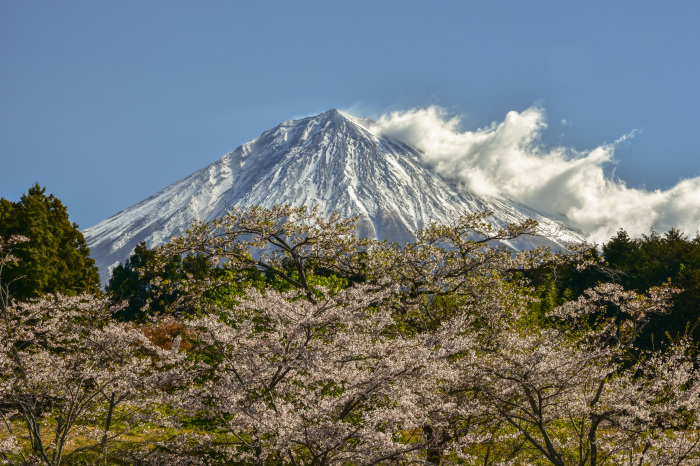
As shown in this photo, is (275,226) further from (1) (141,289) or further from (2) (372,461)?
(1) (141,289)

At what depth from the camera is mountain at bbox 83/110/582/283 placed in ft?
437

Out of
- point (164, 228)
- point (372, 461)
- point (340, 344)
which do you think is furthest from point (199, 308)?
point (164, 228)

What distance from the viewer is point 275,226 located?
9789 mm

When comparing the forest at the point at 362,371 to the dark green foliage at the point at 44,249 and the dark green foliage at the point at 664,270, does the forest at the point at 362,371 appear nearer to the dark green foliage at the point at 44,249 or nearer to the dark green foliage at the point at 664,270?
the dark green foliage at the point at 44,249

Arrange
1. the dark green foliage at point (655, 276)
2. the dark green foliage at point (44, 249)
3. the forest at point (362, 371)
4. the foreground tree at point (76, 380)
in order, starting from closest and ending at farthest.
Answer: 1. the forest at point (362, 371)
2. the foreground tree at point (76, 380)
3. the dark green foliage at point (44, 249)
4. the dark green foliage at point (655, 276)

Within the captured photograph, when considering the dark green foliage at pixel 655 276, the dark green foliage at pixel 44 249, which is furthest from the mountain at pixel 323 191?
the dark green foliage at pixel 44 249

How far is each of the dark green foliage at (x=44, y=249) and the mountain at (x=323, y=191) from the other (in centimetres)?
9387

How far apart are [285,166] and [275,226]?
140 metres

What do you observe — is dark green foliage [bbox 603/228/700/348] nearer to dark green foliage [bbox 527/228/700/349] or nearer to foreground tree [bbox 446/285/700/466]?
dark green foliage [bbox 527/228/700/349]

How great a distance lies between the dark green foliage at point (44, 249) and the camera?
67.7ft

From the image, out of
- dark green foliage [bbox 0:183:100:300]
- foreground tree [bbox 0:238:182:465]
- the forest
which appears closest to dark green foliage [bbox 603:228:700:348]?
the forest

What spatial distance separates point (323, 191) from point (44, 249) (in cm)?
11629

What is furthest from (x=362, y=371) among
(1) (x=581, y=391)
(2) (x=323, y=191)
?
(2) (x=323, y=191)

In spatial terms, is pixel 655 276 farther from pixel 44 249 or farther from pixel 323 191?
pixel 323 191
